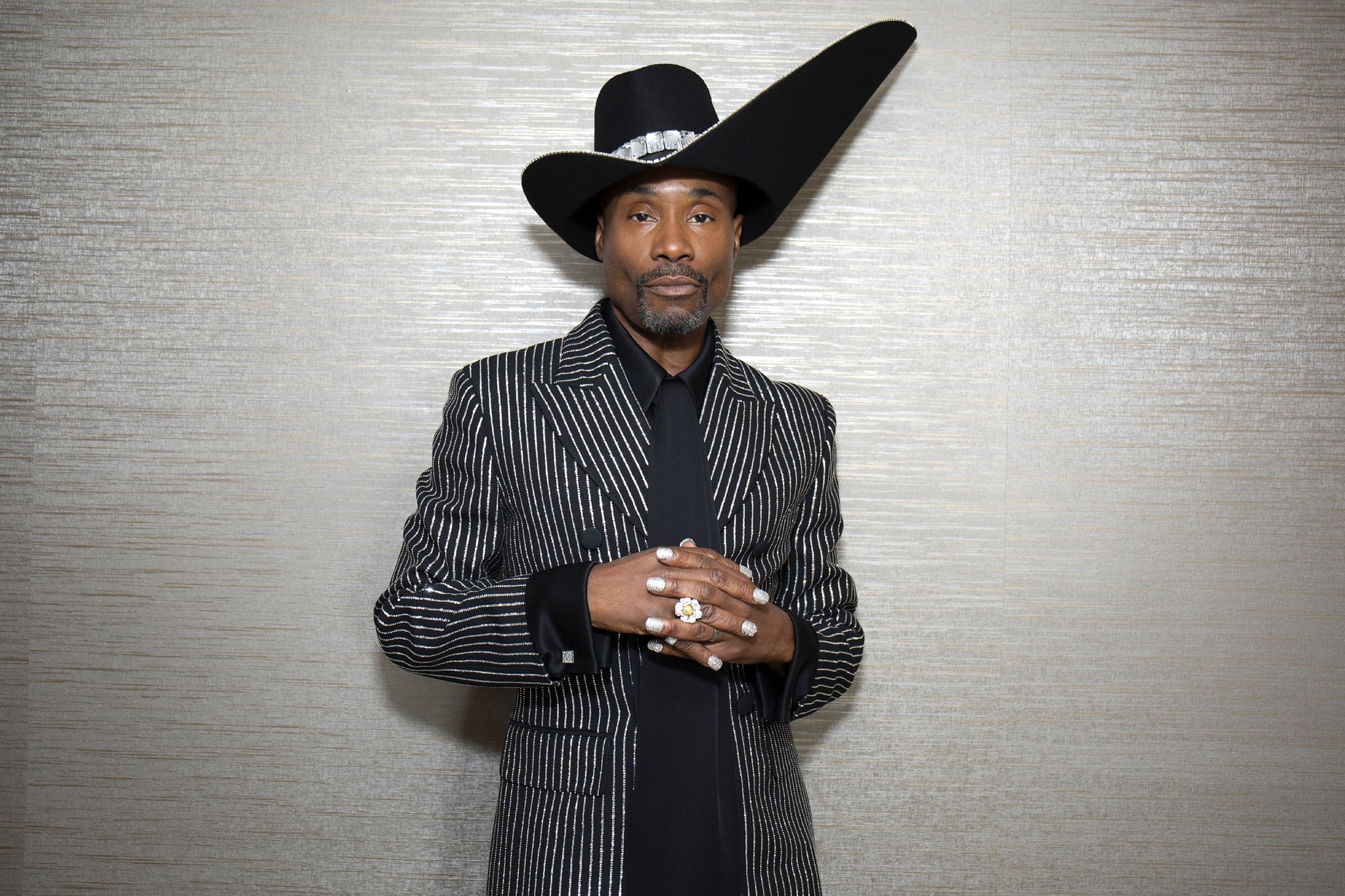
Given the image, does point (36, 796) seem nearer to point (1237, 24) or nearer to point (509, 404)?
point (509, 404)

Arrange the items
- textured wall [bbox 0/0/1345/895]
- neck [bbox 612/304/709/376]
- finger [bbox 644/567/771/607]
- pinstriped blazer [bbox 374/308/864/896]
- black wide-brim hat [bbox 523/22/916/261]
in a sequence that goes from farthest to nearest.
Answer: textured wall [bbox 0/0/1345/895] < neck [bbox 612/304/709/376] < black wide-brim hat [bbox 523/22/916/261] < pinstriped blazer [bbox 374/308/864/896] < finger [bbox 644/567/771/607]

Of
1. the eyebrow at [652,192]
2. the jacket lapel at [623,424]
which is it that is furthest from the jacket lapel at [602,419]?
the eyebrow at [652,192]

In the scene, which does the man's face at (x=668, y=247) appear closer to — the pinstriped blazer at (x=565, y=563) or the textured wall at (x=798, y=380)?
the pinstriped blazer at (x=565, y=563)

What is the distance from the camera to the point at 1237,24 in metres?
1.83

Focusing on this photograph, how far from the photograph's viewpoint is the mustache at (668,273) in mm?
1403

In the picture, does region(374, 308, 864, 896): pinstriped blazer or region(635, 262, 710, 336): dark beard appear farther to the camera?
region(635, 262, 710, 336): dark beard

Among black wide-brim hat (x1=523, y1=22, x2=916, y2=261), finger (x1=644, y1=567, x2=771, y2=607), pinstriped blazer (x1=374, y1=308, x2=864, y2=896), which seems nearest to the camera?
finger (x1=644, y1=567, x2=771, y2=607)

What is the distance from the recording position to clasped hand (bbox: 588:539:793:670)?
1186 mm

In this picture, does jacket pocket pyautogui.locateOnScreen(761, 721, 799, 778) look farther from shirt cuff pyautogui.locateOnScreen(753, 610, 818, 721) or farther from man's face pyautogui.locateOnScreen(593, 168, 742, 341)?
→ man's face pyautogui.locateOnScreen(593, 168, 742, 341)

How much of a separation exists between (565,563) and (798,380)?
0.64 m

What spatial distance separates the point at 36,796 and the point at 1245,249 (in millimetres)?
2474

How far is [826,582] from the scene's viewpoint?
5.20 ft

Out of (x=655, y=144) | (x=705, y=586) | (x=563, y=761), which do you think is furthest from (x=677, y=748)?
(x=655, y=144)

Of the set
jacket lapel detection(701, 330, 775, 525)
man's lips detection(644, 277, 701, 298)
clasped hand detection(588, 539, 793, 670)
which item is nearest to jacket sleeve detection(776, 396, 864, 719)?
jacket lapel detection(701, 330, 775, 525)
